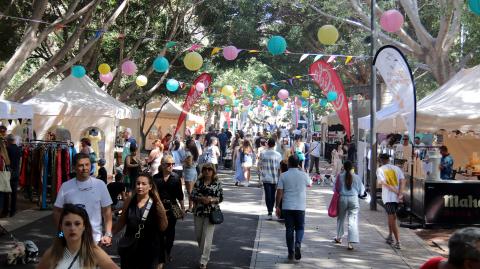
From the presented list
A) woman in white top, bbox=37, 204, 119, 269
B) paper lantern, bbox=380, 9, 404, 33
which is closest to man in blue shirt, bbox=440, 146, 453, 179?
paper lantern, bbox=380, 9, 404, 33

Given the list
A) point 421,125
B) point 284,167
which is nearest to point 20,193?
point 284,167

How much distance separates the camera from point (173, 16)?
2484 centimetres

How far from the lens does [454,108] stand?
1212cm

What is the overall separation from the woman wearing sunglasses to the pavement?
18.1 inches

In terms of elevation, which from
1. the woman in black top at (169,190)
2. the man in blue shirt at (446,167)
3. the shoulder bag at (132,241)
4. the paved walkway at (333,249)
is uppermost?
the man in blue shirt at (446,167)

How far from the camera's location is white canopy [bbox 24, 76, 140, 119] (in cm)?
1672

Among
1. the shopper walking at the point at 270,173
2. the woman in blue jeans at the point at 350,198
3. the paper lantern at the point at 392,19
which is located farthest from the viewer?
the paper lantern at the point at 392,19

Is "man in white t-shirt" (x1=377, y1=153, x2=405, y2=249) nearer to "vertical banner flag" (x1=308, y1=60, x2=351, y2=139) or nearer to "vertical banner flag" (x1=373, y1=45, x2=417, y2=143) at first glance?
"vertical banner flag" (x1=373, y1=45, x2=417, y2=143)

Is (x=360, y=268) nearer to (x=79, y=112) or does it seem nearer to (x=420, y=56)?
(x=79, y=112)

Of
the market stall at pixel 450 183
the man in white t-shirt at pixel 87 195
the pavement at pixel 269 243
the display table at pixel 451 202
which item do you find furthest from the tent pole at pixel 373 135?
the man in white t-shirt at pixel 87 195

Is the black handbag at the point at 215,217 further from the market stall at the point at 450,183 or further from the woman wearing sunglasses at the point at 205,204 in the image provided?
the market stall at the point at 450,183

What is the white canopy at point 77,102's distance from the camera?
16.7 meters

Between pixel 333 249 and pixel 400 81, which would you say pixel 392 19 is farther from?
pixel 333 249

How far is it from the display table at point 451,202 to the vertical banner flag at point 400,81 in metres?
1.37
